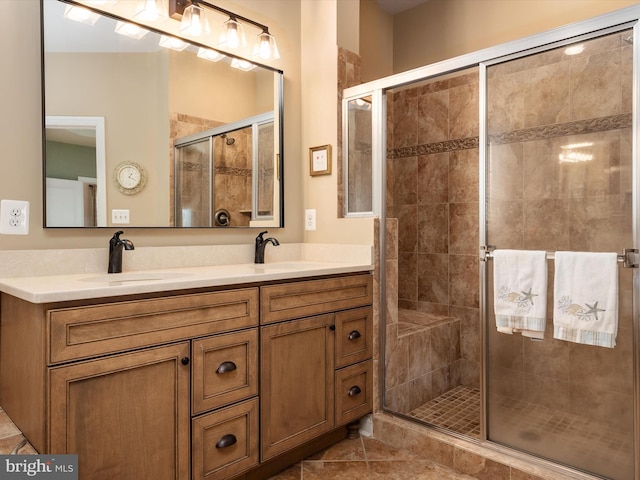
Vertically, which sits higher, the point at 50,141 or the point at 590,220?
the point at 50,141

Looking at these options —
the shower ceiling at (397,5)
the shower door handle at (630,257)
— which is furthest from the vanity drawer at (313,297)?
the shower ceiling at (397,5)

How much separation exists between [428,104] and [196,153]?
199 cm

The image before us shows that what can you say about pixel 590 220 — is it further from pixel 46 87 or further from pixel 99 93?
pixel 46 87

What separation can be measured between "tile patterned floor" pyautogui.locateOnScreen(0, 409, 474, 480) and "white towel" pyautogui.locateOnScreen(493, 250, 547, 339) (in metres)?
0.72

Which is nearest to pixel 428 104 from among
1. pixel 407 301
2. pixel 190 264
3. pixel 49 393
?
pixel 407 301

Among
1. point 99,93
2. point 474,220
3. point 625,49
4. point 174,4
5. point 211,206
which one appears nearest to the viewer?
point 625,49

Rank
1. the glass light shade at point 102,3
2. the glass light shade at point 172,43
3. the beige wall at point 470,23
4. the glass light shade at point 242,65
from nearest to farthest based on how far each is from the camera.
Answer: the glass light shade at point 102,3, the glass light shade at point 172,43, the glass light shade at point 242,65, the beige wall at point 470,23

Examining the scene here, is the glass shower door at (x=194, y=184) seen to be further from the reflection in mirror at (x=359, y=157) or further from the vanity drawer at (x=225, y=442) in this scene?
the vanity drawer at (x=225, y=442)

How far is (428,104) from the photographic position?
3.42 meters

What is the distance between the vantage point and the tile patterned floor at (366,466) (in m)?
1.95

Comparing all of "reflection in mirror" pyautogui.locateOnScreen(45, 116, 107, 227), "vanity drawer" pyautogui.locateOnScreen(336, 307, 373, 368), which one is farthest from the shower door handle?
"reflection in mirror" pyautogui.locateOnScreen(45, 116, 107, 227)

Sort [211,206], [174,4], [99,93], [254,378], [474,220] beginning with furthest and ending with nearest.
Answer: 1. [474,220]
2. [211,206]
3. [174,4]
4. [99,93]
5. [254,378]

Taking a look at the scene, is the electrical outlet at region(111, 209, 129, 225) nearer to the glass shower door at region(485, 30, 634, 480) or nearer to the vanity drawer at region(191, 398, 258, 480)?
the vanity drawer at region(191, 398, 258, 480)

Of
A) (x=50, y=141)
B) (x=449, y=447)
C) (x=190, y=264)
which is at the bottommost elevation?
(x=449, y=447)
